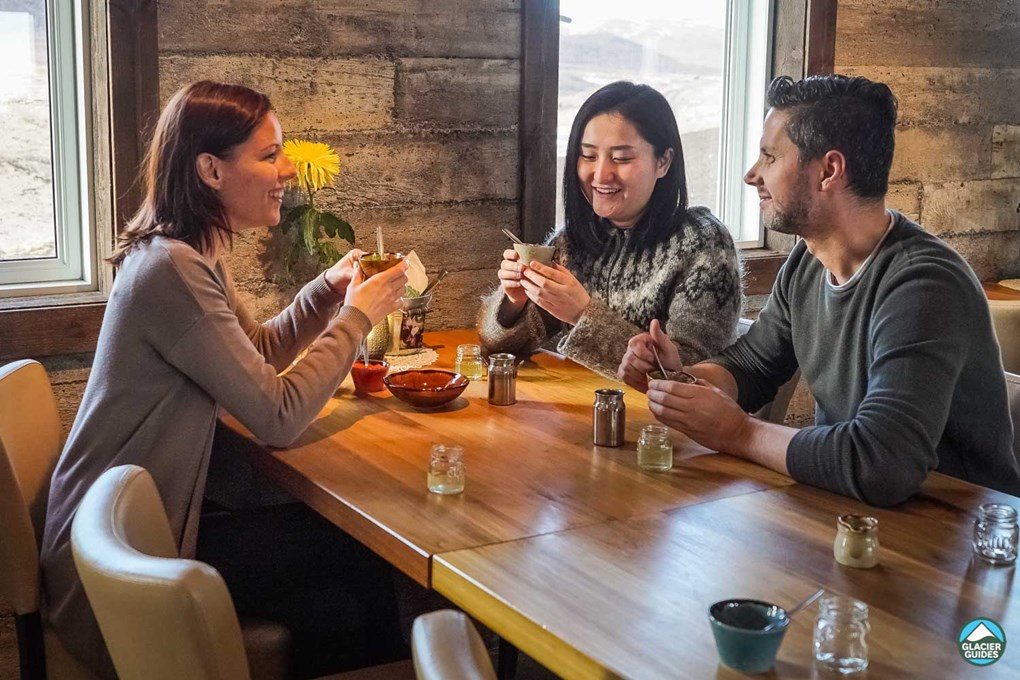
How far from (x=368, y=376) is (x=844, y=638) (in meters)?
1.38

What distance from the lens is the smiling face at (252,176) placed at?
2.16m

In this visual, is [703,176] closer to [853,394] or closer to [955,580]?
[853,394]

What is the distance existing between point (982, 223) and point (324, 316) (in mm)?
2618

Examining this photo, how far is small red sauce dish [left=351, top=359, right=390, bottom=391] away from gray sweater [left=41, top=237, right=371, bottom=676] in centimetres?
39

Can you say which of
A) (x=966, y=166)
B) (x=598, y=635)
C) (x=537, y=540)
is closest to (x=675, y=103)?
(x=966, y=166)

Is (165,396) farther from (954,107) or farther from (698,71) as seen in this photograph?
(954,107)

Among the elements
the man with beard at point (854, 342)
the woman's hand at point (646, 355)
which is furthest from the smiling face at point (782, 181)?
the woman's hand at point (646, 355)

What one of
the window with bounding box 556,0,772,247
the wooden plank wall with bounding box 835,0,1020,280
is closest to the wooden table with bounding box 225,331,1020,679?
the window with bounding box 556,0,772,247

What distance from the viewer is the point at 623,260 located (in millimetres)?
2826

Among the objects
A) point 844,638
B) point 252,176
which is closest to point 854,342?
point 844,638

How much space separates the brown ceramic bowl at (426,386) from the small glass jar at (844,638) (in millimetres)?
1156

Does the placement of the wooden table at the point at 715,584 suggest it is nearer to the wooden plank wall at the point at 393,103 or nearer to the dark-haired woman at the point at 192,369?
the dark-haired woman at the point at 192,369

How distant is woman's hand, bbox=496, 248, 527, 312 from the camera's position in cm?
261

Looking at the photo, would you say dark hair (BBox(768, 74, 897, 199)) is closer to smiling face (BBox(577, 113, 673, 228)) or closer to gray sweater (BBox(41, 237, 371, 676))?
smiling face (BBox(577, 113, 673, 228))
